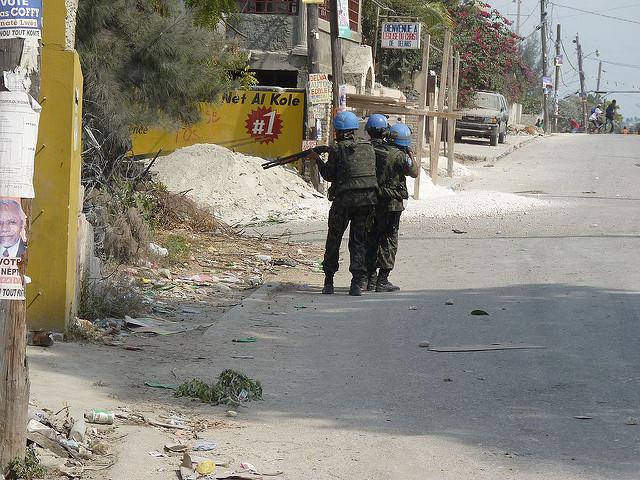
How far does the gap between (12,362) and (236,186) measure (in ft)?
49.0

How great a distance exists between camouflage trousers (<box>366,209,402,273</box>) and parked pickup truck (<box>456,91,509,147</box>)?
89.3 ft

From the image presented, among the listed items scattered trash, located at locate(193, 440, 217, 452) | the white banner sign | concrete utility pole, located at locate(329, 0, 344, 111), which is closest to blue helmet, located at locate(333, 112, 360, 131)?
scattered trash, located at locate(193, 440, 217, 452)

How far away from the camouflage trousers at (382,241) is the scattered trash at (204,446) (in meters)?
6.16

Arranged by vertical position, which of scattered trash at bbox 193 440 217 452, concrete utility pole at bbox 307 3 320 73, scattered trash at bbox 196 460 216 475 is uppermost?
concrete utility pole at bbox 307 3 320 73

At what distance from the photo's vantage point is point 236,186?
19953 millimetres

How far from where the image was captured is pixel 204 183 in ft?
65.1

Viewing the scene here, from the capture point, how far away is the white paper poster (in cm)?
495

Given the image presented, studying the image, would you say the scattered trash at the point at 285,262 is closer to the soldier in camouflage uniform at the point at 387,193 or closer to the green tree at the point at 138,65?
the soldier in camouflage uniform at the point at 387,193

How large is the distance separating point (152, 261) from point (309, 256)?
107 inches

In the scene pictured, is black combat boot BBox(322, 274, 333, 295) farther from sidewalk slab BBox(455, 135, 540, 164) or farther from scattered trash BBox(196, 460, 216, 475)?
sidewalk slab BBox(455, 135, 540, 164)

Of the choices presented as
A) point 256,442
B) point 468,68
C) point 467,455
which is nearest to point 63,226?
point 256,442

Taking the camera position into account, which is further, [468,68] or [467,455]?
[468,68]

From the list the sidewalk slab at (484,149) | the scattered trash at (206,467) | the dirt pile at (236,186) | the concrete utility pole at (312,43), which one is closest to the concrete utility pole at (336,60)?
the concrete utility pole at (312,43)

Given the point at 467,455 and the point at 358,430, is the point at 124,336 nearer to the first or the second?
the point at 358,430
